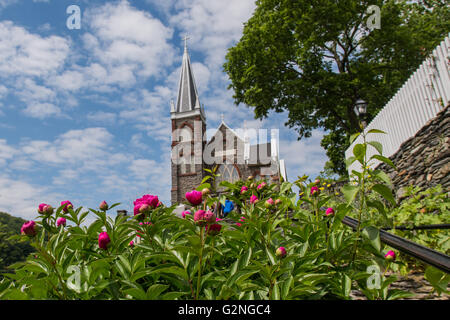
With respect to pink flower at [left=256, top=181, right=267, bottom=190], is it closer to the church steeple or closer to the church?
the church

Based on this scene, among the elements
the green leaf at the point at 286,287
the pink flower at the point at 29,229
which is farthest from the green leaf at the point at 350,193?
the pink flower at the point at 29,229

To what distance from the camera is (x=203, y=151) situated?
27.7 m

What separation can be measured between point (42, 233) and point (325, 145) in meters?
21.0

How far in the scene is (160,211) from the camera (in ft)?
4.56

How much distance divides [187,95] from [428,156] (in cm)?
2610

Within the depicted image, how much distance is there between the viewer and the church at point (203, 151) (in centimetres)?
2567

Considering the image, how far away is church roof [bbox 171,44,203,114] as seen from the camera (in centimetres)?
2903

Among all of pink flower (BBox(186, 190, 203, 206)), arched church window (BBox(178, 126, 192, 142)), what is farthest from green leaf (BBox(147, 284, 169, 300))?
arched church window (BBox(178, 126, 192, 142))

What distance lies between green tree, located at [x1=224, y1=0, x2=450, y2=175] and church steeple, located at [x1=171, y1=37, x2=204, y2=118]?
12.6 meters

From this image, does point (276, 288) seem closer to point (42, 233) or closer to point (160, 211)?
point (160, 211)

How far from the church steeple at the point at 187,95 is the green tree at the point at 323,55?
12.6 m

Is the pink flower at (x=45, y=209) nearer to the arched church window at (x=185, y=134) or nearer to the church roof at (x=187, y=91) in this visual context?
the arched church window at (x=185, y=134)
